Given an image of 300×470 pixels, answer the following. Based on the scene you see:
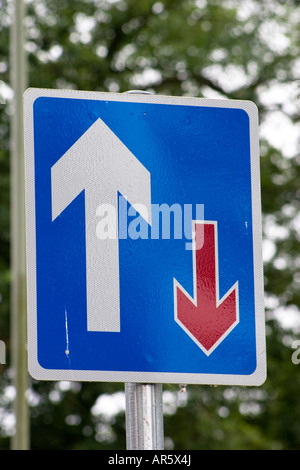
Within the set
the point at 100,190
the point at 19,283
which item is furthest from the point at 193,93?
the point at 100,190

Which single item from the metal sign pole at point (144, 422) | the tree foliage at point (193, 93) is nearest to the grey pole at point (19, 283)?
the tree foliage at point (193, 93)

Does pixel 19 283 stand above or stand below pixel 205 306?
above

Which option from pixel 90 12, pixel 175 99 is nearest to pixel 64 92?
pixel 175 99

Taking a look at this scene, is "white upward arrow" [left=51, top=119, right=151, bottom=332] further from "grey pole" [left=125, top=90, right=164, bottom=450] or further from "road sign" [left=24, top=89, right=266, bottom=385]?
"grey pole" [left=125, top=90, right=164, bottom=450]

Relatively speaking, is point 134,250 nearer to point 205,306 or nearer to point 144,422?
point 205,306

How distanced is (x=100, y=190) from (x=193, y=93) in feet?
33.3

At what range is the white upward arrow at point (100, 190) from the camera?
7.50ft

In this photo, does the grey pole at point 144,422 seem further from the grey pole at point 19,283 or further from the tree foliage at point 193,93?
the tree foliage at point 193,93

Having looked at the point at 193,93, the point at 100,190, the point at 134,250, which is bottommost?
the point at 134,250

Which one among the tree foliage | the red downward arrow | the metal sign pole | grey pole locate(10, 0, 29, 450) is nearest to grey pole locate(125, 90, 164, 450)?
the metal sign pole

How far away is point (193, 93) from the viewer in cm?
1235

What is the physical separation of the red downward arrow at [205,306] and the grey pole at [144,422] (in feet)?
0.58

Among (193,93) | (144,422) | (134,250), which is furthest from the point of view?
(193,93)

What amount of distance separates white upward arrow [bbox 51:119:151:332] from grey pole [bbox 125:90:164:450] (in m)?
0.18
